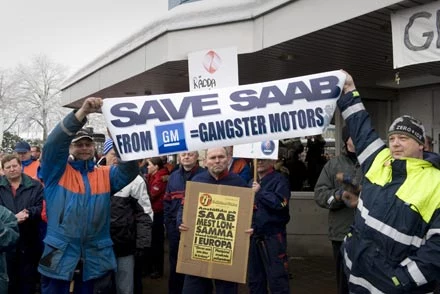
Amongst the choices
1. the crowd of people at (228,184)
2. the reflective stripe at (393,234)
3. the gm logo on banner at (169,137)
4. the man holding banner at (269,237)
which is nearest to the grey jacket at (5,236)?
the crowd of people at (228,184)

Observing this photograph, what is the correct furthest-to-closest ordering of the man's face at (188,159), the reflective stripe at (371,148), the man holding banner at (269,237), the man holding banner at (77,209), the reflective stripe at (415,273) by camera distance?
the man's face at (188,159) → the man holding banner at (269,237) → the man holding banner at (77,209) → the reflective stripe at (371,148) → the reflective stripe at (415,273)

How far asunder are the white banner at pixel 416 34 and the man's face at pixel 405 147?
6.46ft

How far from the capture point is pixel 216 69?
18.5ft

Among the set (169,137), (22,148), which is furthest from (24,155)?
(169,137)

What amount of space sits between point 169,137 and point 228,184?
A: 1.17 m

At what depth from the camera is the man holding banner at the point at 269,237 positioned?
16.1 ft

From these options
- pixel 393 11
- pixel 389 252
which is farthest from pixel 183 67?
pixel 389 252

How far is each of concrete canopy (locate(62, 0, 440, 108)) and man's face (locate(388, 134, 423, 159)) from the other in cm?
221

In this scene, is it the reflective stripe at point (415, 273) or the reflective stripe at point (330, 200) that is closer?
the reflective stripe at point (415, 273)

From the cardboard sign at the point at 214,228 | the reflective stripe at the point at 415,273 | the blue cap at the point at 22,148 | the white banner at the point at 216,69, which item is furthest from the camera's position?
the blue cap at the point at 22,148

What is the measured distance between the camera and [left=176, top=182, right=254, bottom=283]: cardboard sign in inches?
172

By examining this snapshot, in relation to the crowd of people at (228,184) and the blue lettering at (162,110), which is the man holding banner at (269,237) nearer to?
the crowd of people at (228,184)

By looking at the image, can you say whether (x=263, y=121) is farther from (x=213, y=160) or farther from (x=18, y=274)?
(x=18, y=274)

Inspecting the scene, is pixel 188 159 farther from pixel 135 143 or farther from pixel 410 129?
pixel 410 129
